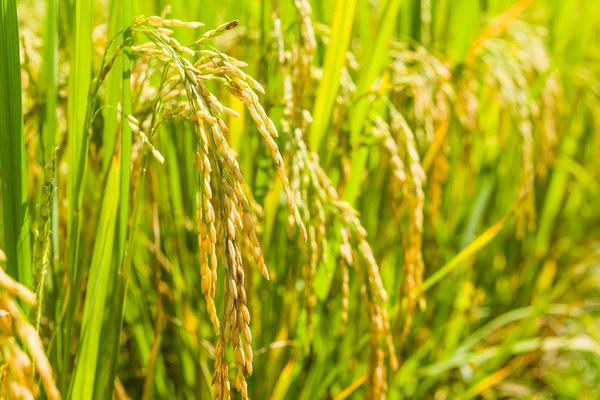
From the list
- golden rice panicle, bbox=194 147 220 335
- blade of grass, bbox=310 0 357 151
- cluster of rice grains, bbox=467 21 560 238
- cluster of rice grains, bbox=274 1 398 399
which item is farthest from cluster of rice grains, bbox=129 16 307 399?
cluster of rice grains, bbox=467 21 560 238

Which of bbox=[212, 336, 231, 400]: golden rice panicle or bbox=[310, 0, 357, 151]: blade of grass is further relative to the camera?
bbox=[310, 0, 357, 151]: blade of grass

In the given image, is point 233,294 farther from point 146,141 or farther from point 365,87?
point 365,87

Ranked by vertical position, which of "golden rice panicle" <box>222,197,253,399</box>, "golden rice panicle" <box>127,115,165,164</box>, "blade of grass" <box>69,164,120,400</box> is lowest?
"blade of grass" <box>69,164,120,400</box>

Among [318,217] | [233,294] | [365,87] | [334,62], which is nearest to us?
[233,294]

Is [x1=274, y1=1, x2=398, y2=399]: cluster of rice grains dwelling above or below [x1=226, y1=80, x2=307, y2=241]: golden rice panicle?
below

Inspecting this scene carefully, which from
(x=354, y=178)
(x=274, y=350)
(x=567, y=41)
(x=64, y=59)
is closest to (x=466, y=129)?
(x=354, y=178)

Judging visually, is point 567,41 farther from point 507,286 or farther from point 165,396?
point 165,396

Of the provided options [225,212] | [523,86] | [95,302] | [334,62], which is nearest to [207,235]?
[225,212]

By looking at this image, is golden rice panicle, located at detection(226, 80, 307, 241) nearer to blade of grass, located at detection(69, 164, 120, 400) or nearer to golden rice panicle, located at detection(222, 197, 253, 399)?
golden rice panicle, located at detection(222, 197, 253, 399)
